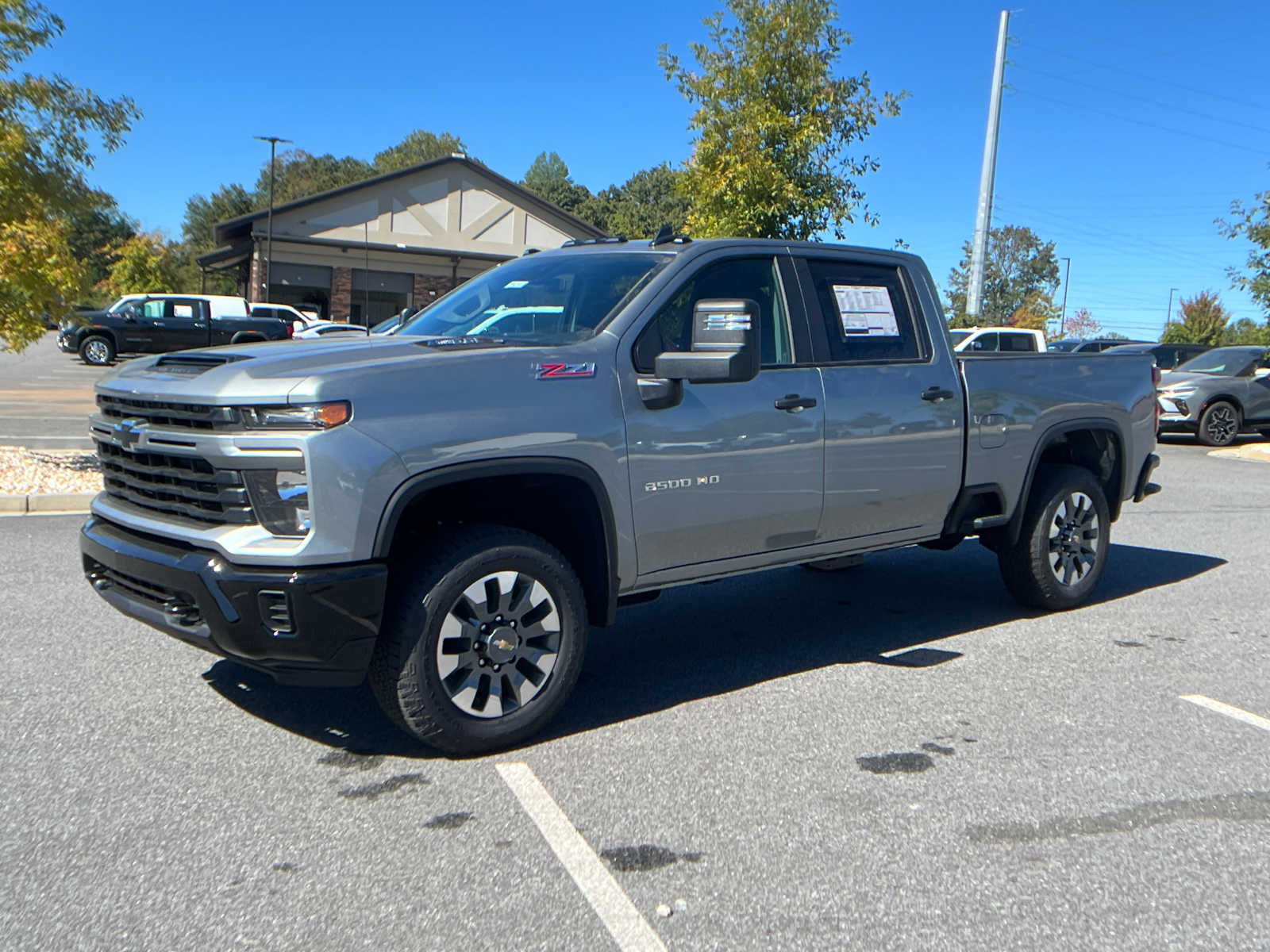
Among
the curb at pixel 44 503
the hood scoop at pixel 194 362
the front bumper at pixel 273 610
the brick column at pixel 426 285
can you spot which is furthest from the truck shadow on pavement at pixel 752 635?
the brick column at pixel 426 285

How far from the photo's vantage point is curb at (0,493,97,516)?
28.4 ft

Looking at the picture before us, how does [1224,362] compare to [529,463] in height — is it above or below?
above

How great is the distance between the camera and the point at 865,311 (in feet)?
17.5

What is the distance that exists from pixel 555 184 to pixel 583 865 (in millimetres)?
110364

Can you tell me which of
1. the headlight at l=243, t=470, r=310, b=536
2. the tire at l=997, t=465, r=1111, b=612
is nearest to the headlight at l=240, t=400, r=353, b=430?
the headlight at l=243, t=470, r=310, b=536

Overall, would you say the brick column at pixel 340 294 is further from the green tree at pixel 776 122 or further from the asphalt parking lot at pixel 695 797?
the asphalt parking lot at pixel 695 797

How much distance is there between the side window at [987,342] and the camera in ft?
64.5

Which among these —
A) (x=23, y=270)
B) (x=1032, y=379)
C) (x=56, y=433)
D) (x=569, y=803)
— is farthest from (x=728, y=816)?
(x=56, y=433)

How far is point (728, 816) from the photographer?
3.56m

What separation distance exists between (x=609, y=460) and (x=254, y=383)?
132 cm

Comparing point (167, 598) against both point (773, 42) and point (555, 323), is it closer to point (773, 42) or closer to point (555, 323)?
point (555, 323)

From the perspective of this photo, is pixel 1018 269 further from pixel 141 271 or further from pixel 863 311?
pixel 863 311

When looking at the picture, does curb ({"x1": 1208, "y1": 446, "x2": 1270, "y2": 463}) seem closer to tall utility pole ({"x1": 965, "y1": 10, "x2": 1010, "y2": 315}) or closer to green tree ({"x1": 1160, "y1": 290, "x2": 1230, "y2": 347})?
tall utility pole ({"x1": 965, "y1": 10, "x2": 1010, "y2": 315})

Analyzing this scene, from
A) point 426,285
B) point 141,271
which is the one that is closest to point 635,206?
point 141,271
